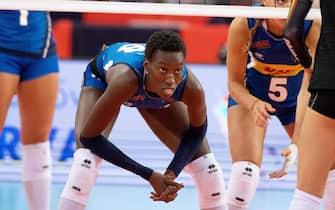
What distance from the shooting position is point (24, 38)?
5.88m

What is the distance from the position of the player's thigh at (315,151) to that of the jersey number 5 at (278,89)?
1647 millimetres

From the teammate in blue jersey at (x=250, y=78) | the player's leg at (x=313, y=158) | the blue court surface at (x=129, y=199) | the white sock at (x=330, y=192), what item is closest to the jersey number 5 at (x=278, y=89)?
the teammate in blue jersey at (x=250, y=78)

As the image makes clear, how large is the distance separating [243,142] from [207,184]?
1.51 ft

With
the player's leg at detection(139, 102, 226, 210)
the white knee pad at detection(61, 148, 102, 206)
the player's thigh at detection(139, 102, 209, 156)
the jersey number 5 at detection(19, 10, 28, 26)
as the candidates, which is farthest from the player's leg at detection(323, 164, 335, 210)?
the jersey number 5 at detection(19, 10, 28, 26)

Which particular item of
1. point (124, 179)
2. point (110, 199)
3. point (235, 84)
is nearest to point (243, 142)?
point (235, 84)

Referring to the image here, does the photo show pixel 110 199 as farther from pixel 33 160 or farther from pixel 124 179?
pixel 33 160

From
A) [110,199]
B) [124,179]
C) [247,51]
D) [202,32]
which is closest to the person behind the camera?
[247,51]

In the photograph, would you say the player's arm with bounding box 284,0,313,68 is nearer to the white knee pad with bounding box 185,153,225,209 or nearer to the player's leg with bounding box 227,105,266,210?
the white knee pad with bounding box 185,153,225,209

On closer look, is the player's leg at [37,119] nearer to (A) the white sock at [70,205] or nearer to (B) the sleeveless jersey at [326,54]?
(A) the white sock at [70,205]

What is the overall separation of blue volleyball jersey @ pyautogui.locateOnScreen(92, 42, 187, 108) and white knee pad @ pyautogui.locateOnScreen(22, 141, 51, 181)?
2.49ft

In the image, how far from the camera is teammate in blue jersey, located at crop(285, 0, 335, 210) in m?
4.32

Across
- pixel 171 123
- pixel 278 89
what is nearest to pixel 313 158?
pixel 171 123

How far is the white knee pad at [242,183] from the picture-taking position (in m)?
5.66

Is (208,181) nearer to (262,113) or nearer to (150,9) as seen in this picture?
(262,113)
